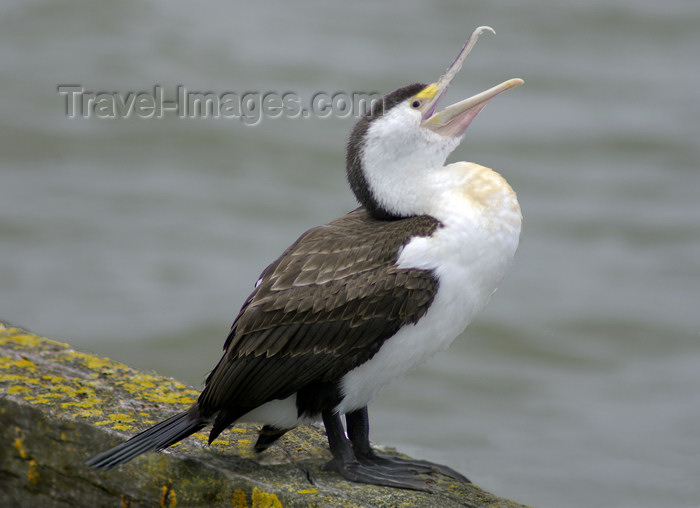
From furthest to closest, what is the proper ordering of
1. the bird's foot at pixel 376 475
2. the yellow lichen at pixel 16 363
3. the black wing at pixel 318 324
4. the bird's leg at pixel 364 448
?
the yellow lichen at pixel 16 363, the bird's leg at pixel 364 448, the bird's foot at pixel 376 475, the black wing at pixel 318 324

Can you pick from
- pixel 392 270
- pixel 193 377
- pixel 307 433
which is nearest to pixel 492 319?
pixel 193 377

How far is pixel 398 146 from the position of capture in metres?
4.04

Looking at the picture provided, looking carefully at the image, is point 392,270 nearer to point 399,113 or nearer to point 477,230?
point 477,230

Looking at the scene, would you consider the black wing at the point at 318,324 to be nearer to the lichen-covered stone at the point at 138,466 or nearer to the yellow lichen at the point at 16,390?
the lichen-covered stone at the point at 138,466

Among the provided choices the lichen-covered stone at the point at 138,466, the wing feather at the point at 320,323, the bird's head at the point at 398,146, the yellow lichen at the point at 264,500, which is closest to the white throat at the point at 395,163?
the bird's head at the point at 398,146

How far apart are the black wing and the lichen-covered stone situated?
234mm

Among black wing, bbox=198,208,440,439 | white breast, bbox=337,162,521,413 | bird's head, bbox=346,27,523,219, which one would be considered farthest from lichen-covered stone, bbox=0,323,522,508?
bird's head, bbox=346,27,523,219

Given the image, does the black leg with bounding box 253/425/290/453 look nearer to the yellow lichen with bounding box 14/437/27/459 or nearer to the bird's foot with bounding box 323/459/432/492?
the bird's foot with bounding box 323/459/432/492

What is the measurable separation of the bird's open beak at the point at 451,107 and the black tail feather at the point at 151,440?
162 centimetres

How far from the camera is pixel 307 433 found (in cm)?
438

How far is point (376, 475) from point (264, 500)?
580 mm

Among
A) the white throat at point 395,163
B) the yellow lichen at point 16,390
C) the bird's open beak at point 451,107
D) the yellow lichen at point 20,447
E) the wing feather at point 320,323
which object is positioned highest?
the bird's open beak at point 451,107

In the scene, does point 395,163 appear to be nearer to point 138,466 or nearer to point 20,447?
point 138,466

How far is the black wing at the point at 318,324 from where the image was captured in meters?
3.70
